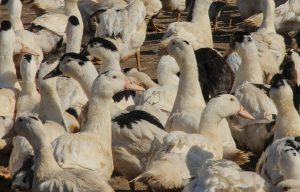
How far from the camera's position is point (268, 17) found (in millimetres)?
14156

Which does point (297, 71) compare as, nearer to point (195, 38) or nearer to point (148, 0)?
point (195, 38)

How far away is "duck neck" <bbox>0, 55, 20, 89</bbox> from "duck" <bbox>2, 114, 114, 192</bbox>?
3123mm

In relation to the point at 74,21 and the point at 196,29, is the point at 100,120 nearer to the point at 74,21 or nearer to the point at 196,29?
the point at 74,21

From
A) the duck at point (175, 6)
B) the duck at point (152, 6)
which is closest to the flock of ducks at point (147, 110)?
the duck at point (152, 6)

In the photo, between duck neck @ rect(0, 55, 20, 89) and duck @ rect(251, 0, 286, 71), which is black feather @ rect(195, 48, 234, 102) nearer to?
duck @ rect(251, 0, 286, 71)

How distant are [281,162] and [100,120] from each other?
72.8 inches

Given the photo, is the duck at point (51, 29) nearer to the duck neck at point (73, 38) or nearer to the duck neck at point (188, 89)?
the duck neck at point (73, 38)

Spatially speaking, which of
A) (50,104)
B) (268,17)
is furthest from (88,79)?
(268,17)

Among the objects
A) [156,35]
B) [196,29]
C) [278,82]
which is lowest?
[156,35]

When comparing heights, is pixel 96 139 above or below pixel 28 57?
below

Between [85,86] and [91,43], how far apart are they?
102 cm

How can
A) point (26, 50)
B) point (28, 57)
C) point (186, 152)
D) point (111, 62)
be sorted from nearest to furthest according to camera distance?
point (186, 152), point (111, 62), point (28, 57), point (26, 50)

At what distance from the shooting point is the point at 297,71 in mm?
11742

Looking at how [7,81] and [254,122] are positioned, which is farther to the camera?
[7,81]
